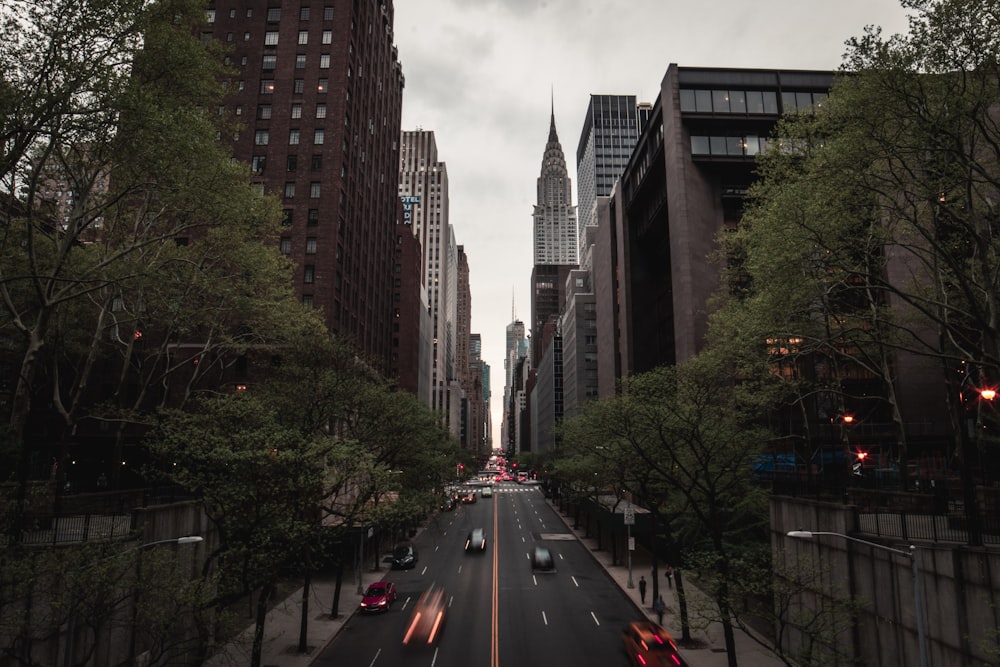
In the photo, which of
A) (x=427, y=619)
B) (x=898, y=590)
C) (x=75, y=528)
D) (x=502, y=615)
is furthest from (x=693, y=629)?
(x=75, y=528)

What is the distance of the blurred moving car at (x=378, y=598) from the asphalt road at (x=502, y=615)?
1.47 feet

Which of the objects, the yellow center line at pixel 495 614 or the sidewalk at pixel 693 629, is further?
the yellow center line at pixel 495 614

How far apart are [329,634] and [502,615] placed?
29.7 ft

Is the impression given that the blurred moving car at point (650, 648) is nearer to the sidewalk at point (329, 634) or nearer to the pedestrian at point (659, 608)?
the sidewalk at point (329, 634)

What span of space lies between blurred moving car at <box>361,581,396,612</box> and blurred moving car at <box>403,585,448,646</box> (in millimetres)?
1558

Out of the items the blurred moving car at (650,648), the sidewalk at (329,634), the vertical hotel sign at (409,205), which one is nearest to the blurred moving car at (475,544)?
the sidewalk at (329,634)

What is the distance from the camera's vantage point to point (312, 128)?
65.2 m

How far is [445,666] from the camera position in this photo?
24031 millimetres

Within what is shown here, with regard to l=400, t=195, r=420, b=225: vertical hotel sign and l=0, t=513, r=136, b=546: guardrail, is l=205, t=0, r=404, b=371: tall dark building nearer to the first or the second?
l=0, t=513, r=136, b=546: guardrail

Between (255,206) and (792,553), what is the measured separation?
2622 cm

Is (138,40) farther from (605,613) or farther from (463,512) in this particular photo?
(463,512)

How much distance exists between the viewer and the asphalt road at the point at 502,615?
25.2 metres

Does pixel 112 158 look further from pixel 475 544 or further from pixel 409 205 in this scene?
pixel 409 205

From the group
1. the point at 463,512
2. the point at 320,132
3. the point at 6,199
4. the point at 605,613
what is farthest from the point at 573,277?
the point at 6,199
